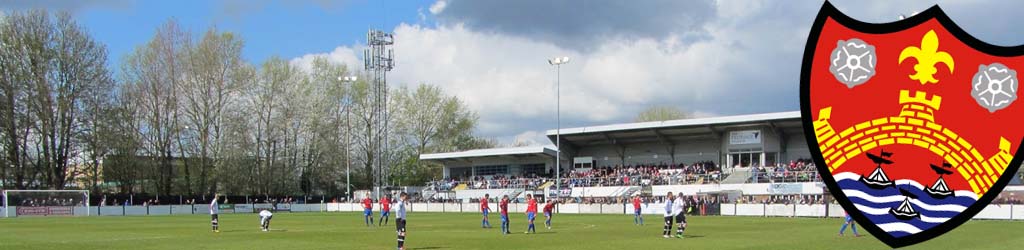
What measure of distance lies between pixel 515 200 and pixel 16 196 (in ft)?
115

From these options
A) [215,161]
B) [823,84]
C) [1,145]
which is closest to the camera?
[823,84]

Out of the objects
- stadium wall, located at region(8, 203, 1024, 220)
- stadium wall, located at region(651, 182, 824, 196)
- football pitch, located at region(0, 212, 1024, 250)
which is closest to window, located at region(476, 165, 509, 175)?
stadium wall, located at region(8, 203, 1024, 220)

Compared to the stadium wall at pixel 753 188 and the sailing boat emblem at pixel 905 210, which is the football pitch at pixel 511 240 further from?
the stadium wall at pixel 753 188

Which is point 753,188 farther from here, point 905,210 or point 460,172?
point 905,210

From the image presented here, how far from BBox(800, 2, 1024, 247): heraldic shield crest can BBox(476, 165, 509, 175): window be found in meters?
81.2

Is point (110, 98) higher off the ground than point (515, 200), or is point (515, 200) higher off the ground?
point (110, 98)

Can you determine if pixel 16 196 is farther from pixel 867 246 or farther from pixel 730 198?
pixel 867 246

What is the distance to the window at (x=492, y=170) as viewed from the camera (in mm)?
84250

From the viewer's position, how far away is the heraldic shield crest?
273 cm

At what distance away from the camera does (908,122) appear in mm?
2779

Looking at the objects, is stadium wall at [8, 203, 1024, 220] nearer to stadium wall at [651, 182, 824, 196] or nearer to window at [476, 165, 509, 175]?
stadium wall at [651, 182, 824, 196]

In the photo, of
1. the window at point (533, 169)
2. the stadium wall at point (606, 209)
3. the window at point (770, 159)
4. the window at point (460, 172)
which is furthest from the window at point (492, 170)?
the window at point (770, 159)

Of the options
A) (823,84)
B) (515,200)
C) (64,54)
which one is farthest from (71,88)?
(823,84)

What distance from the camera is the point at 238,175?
3164 inches
